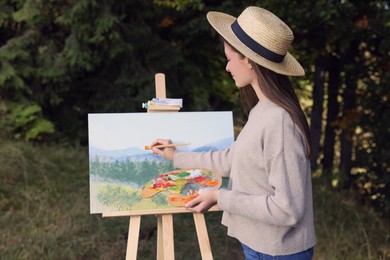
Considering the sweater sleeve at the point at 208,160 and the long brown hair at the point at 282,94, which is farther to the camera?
the sweater sleeve at the point at 208,160

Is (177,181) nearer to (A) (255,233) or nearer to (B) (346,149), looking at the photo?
(A) (255,233)

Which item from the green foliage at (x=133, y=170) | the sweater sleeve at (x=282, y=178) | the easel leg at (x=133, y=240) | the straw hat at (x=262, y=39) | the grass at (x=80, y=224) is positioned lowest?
the grass at (x=80, y=224)

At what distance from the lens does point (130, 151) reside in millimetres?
2443

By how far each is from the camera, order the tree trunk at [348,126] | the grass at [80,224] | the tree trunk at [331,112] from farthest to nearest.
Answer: the tree trunk at [331,112] < the tree trunk at [348,126] < the grass at [80,224]

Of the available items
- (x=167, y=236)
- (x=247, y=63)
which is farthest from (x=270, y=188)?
(x=167, y=236)

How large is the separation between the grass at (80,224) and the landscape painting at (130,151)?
1394 mm

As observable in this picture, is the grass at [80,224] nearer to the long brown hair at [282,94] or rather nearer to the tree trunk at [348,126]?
the tree trunk at [348,126]

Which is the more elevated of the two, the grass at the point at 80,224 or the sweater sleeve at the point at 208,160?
the sweater sleeve at the point at 208,160

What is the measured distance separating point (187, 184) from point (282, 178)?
2.70ft

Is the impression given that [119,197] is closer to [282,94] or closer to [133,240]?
[133,240]

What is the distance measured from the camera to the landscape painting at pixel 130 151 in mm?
2385

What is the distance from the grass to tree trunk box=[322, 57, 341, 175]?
2.88 ft

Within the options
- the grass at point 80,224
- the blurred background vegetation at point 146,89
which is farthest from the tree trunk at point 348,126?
the grass at point 80,224

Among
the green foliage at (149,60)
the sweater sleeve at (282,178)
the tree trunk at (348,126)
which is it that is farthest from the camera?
the tree trunk at (348,126)
